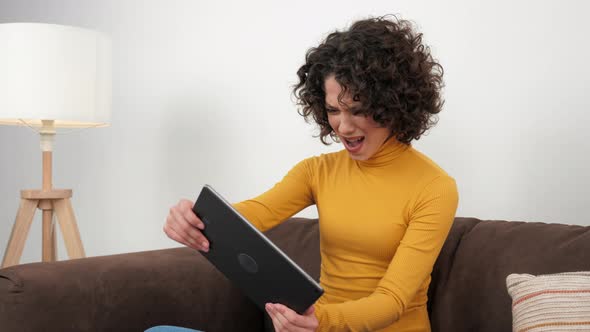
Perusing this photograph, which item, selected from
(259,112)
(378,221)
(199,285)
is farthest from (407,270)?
(259,112)

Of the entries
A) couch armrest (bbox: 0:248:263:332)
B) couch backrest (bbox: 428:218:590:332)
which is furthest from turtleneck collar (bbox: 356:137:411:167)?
couch armrest (bbox: 0:248:263:332)

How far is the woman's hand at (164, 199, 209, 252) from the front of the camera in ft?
4.06

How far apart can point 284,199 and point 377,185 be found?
23 cm

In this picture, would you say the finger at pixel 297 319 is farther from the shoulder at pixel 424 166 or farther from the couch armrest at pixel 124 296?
the couch armrest at pixel 124 296

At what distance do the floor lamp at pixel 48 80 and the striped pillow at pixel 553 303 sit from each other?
151 cm

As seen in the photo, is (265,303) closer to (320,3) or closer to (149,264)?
(149,264)

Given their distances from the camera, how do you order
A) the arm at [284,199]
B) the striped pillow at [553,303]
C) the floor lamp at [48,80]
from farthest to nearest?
the floor lamp at [48,80], the arm at [284,199], the striped pillow at [553,303]

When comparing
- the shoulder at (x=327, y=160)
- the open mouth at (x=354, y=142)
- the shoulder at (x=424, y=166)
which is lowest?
the shoulder at (x=327, y=160)

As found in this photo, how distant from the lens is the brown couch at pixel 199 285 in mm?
1437

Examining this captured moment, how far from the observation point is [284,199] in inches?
62.4

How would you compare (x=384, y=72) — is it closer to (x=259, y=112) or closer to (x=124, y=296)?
(x=124, y=296)

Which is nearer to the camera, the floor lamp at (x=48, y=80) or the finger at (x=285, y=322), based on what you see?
the finger at (x=285, y=322)

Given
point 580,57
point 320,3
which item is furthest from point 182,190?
point 580,57

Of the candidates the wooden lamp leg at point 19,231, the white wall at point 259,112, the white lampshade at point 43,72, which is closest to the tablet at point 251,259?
the white wall at point 259,112
